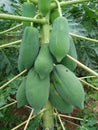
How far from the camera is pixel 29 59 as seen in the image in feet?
5.58

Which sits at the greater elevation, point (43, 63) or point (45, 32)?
point (45, 32)

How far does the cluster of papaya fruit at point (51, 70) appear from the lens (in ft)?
5.35

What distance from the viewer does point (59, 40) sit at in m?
1.60

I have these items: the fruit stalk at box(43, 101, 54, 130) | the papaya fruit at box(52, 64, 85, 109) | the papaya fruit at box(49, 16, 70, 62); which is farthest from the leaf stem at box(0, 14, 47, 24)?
the fruit stalk at box(43, 101, 54, 130)

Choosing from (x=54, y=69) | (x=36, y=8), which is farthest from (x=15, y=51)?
(x=54, y=69)

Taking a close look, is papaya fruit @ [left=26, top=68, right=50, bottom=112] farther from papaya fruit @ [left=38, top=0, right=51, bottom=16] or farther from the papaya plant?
papaya fruit @ [left=38, top=0, right=51, bottom=16]

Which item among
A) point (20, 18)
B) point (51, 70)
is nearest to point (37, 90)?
point (51, 70)

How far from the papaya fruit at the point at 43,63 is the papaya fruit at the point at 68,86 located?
0.06 meters

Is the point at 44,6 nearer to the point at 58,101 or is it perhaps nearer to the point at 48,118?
the point at 58,101

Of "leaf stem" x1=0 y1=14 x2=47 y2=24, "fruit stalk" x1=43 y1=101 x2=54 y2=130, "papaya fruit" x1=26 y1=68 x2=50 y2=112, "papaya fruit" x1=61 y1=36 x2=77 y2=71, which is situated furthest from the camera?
"fruit stalk" x1=43 y1=101 x2=54 y2=130

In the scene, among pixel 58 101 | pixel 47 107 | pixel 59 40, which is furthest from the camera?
pixel 47 107

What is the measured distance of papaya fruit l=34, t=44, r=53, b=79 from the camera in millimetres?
1631

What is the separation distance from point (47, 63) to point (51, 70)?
6 cm

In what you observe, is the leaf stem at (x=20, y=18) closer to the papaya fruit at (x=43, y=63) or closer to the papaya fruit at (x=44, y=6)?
the papaya fruit at (x=44, y=6)
